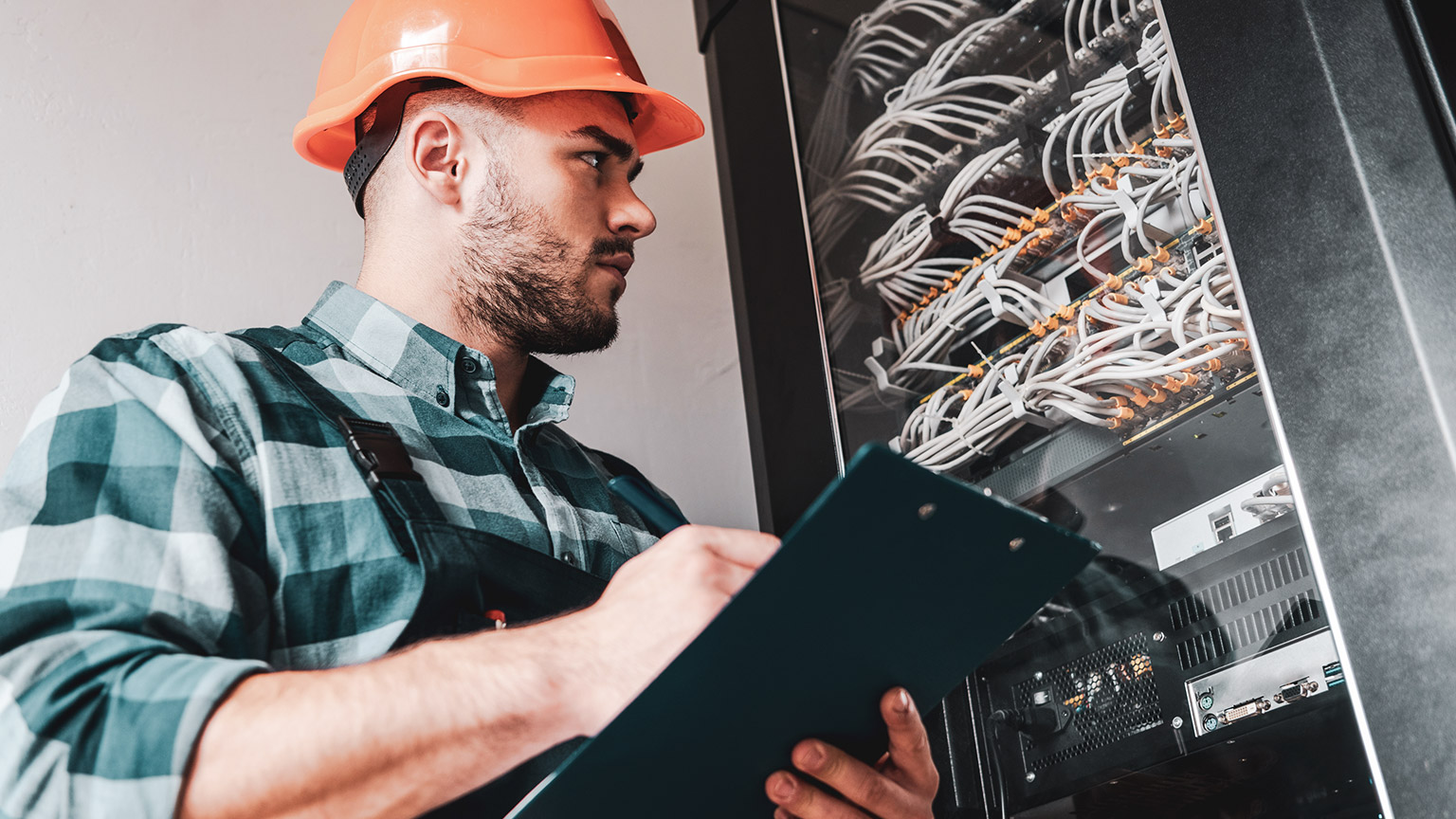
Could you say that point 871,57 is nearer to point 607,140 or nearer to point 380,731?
point 607,140

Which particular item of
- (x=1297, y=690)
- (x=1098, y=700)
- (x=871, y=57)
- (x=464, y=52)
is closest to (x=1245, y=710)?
(x=1297, y=690)

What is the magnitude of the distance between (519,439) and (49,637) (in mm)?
542

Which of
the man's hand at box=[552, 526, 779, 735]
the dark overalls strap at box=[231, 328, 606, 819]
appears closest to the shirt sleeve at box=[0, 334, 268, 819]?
the dark overalls strap at box=[231, 328, 606, 819]

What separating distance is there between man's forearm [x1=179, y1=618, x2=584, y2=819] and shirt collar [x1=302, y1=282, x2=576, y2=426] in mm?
488

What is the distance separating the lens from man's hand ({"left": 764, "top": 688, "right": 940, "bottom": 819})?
2.70ft

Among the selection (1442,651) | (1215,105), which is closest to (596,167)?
(1215,105)

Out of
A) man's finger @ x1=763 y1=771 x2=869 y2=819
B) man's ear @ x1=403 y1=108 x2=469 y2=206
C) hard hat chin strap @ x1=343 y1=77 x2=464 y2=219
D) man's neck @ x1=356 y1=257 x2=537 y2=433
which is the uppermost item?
hard hat chin strap @ x1=343 y1=77 x2=464 y2=219

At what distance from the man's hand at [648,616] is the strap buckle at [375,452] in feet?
0.96

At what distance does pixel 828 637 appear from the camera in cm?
72

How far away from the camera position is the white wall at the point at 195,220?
1.31 meters

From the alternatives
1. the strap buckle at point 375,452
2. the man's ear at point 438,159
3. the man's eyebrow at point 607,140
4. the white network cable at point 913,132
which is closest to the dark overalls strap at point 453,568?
the strap buckle at point 375,452

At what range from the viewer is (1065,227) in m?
1.28

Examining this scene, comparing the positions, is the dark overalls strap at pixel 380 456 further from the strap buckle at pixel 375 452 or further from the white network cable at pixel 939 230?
the white network cable at pixel 939 230

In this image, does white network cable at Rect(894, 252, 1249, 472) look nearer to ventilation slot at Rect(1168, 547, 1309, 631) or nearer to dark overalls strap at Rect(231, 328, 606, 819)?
ventilation slot at Rect(1168, 547, 1309, 631)
